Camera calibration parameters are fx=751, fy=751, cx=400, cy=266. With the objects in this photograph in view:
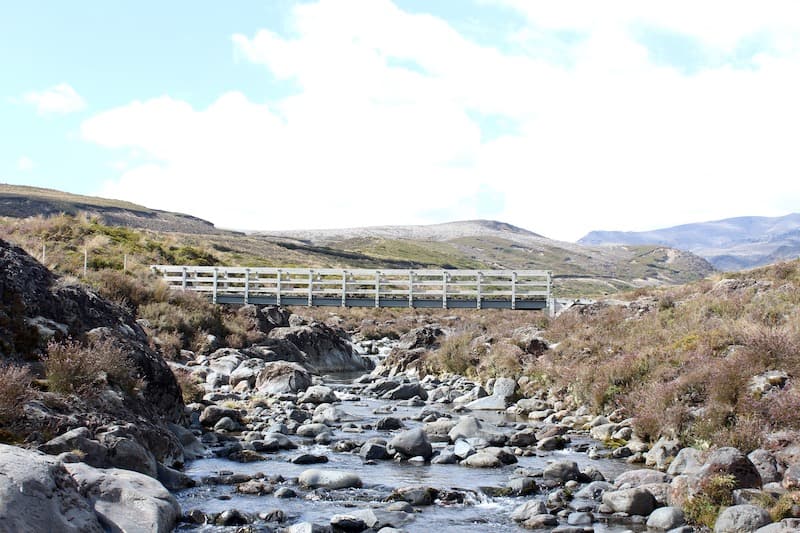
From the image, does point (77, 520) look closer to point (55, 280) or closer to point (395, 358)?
point (55, 280)

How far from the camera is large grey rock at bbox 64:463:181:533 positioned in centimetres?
869

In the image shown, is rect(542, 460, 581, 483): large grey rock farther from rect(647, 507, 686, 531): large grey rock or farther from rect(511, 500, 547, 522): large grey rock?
rect(647, 507, 686, 531): large grey rock

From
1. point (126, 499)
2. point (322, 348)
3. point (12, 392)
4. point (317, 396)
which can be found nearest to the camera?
point (126, 499)

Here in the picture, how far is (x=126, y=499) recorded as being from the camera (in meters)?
9.04

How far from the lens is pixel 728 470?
34.1ft

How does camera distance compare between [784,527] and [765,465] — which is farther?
[765,465]

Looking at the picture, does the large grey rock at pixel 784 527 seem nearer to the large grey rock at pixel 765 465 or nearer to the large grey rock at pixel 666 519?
the large grey rock at pixel 666 519

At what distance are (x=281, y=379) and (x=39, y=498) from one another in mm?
14900

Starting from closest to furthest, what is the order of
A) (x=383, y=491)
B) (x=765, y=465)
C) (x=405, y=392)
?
(x=765, y=465)
(x=383, y=491)
(x=405, y=392)

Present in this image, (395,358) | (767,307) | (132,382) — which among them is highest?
(767,307)

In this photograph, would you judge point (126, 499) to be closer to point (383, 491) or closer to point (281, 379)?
point (383, 491)

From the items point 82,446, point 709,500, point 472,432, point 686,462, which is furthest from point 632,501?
point 82,446

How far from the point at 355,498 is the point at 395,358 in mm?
19985

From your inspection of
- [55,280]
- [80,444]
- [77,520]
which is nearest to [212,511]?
[80,444]
